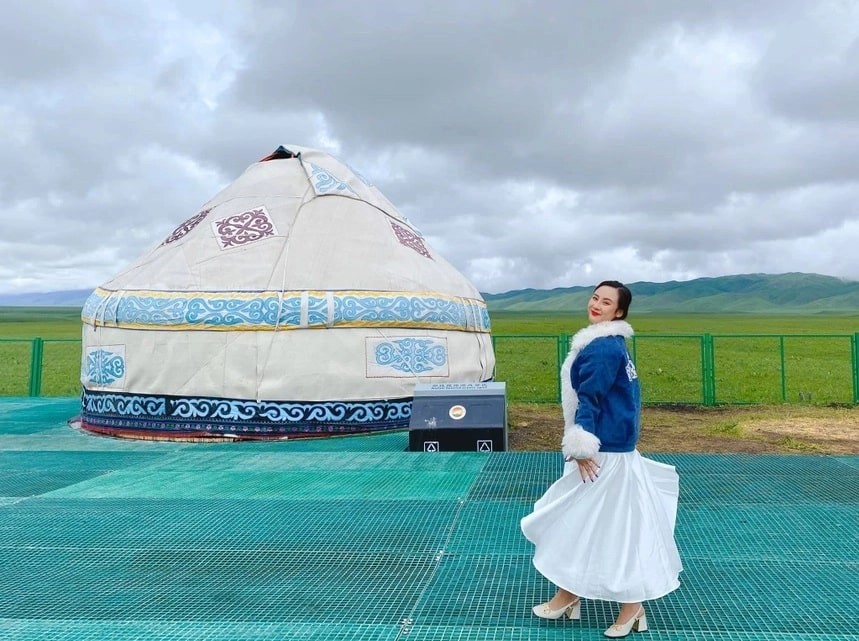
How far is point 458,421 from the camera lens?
538 cm

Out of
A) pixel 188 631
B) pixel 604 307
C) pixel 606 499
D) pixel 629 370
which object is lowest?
pixel 188 631

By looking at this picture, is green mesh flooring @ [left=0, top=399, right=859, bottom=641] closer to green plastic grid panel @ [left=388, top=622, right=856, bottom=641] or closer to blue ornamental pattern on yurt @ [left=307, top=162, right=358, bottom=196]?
green plastic grid panel @ [left=388, top=622, right=856, bottom=641]

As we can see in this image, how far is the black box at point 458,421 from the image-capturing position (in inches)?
211

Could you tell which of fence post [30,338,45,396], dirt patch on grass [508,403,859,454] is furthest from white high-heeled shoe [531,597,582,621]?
fence post [30,338,45,396]

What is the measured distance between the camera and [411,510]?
3.58 m

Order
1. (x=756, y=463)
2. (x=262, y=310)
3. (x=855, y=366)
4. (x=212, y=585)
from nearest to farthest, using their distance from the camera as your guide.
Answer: (x=212, y=585)
(x=756, y=463)
(x=262, y=310)
(x=855, y=366)

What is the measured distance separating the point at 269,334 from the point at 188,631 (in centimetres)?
406

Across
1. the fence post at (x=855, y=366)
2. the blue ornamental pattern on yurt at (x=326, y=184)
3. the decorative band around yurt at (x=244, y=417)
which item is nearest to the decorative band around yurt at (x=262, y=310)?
the decorative band around yurt at (x=244, y=417)

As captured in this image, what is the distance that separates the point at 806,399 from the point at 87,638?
1079 cm

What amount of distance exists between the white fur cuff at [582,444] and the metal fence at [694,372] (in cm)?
691

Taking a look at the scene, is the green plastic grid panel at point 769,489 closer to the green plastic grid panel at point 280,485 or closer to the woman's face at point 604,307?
the green plastic grid panel at point 280,485

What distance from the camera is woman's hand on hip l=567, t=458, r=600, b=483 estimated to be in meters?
2.02

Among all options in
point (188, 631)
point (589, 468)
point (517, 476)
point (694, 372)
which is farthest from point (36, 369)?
point (694, 372)

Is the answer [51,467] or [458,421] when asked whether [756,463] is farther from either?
[51,467]
